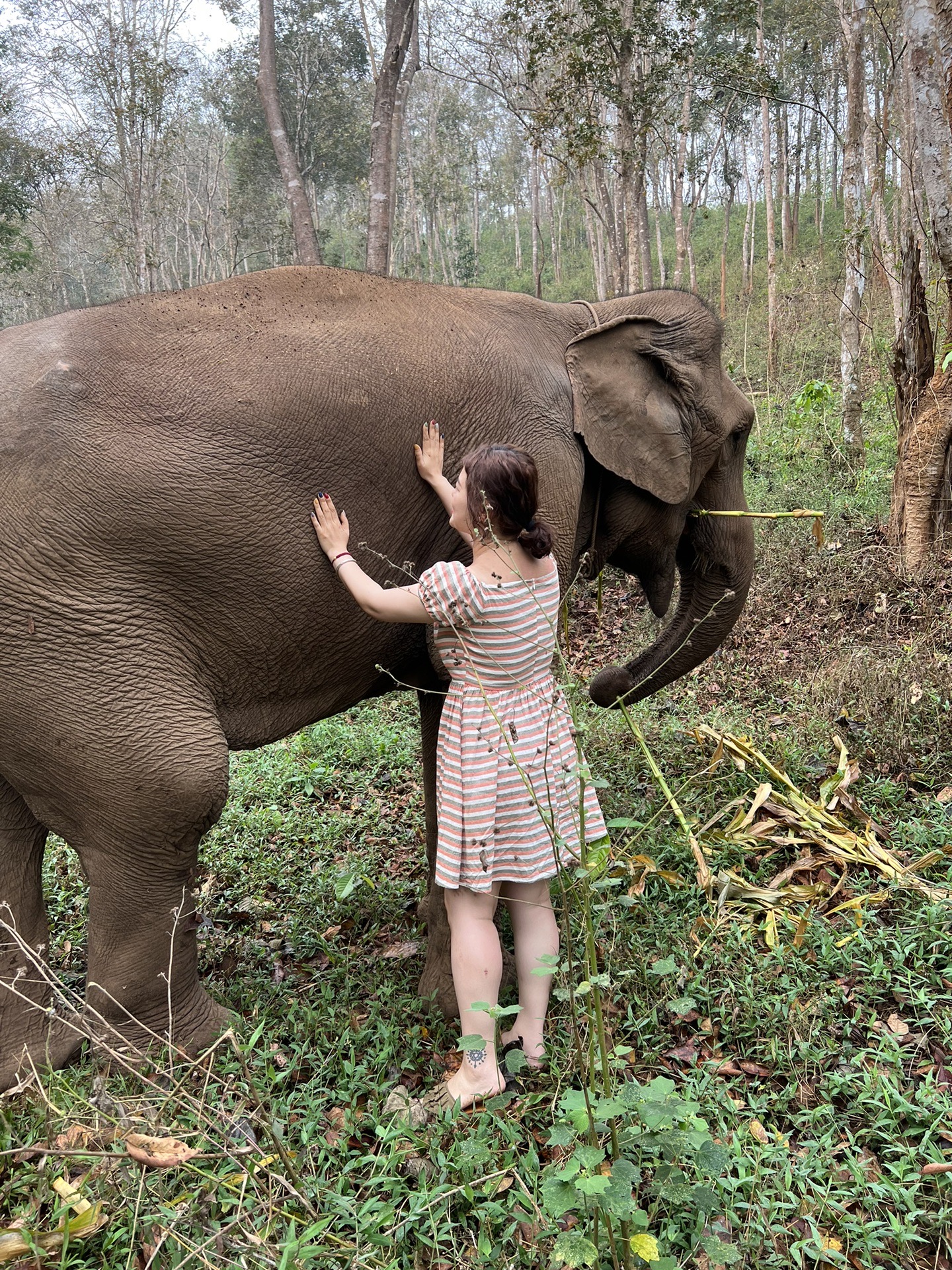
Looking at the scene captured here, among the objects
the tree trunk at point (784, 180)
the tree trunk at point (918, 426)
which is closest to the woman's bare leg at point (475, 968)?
the tree trunk at point (918, 426)

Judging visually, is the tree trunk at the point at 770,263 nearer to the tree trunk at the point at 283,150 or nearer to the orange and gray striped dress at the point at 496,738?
the tree trunk at the point at 283,150

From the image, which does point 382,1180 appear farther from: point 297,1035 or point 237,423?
point 237,423

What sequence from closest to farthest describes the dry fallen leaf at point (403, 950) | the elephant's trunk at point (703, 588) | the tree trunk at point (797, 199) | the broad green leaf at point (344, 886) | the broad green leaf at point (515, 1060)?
the broad green leaf at point (515, 1060), the dry fallen leaf at point (403, 950), the broad green leaf at point (344, 886), the elephant's trunk at point (703, 588), the tree trunk at point (797, 199)

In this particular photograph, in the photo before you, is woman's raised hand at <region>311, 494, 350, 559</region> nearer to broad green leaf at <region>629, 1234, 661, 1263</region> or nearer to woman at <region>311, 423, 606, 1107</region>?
woman at <region>311, 423, 606, 1107</region>

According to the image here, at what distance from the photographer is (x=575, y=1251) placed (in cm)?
153

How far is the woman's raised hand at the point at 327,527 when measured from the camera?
2672mm

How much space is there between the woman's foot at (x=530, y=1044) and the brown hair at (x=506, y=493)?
1.43 metres

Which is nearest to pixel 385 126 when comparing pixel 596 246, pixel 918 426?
pixel 918 426

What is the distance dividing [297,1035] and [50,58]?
2597cm

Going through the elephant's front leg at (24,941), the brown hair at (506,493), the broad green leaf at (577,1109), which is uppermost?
the brown hair at (506,493)

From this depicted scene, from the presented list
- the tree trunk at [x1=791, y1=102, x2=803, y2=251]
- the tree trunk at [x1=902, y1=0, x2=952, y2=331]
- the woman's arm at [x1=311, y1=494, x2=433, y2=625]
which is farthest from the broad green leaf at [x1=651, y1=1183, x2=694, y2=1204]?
the tree trunk at [x1=791, y1=102, x2=803, y2=251]

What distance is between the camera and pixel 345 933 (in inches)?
145

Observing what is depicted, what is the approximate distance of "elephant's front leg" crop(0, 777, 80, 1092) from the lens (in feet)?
9.15

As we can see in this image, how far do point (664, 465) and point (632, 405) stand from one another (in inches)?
10.3
